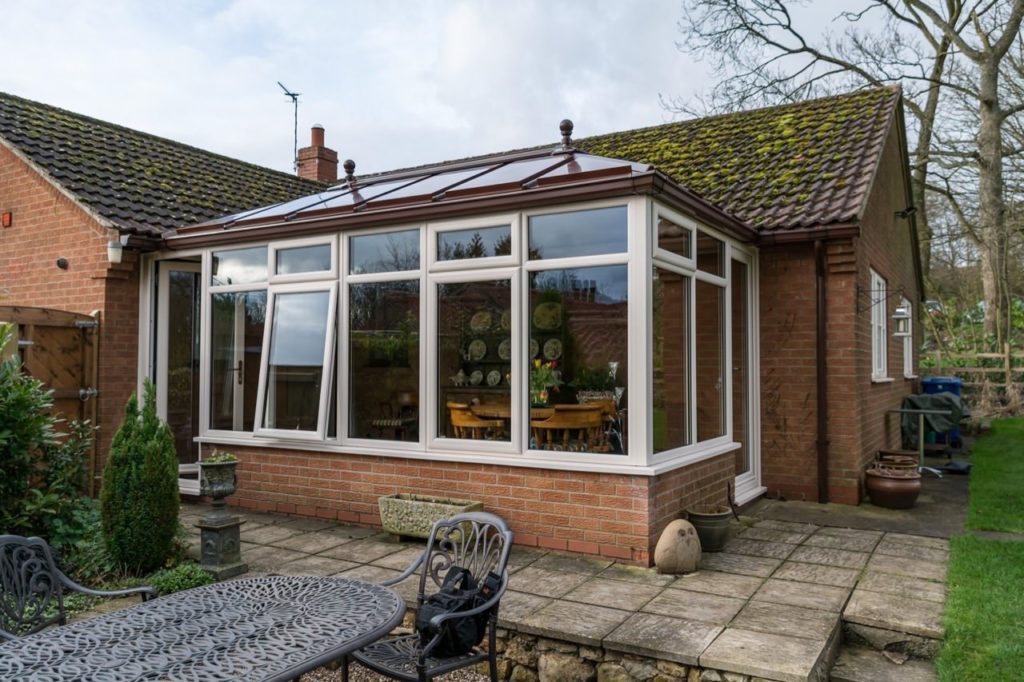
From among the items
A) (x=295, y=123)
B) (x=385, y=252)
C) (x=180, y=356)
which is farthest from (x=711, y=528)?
(x=295, y=123)

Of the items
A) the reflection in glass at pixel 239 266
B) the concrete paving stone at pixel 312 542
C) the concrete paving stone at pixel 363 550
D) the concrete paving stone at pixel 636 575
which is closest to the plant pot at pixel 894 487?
the concrete paving stone at pixel 636 575

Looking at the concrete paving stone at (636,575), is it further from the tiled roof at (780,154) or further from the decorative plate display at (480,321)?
the tiled roof at (780,154)

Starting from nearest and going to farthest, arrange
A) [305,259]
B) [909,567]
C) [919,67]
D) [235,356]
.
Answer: [909,567] < [305,259] < [235,356] < [919,67]

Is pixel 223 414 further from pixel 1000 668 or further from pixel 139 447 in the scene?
pixel 1000 668

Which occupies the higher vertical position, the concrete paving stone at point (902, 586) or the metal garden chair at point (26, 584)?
Answer: the metal garden chair at point (26, 584)

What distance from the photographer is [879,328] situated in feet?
30.0

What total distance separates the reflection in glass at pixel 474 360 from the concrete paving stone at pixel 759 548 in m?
1.97

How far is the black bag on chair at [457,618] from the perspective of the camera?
312cm

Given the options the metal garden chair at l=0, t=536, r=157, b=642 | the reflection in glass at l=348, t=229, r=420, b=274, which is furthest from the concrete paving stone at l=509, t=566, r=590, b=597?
the reflection in glass at l=348, t=229, r=420, b=274

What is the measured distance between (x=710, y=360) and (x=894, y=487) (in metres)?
2.32

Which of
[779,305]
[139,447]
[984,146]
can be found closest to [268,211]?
[139,447]

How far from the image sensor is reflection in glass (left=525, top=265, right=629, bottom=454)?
5430 mm

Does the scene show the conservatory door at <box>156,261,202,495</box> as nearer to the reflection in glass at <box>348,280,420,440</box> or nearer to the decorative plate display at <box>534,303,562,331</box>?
the reflection in glass at <box>348,280,420,440</box>

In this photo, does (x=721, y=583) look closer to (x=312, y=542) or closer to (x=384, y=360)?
(x=312, y=542)
